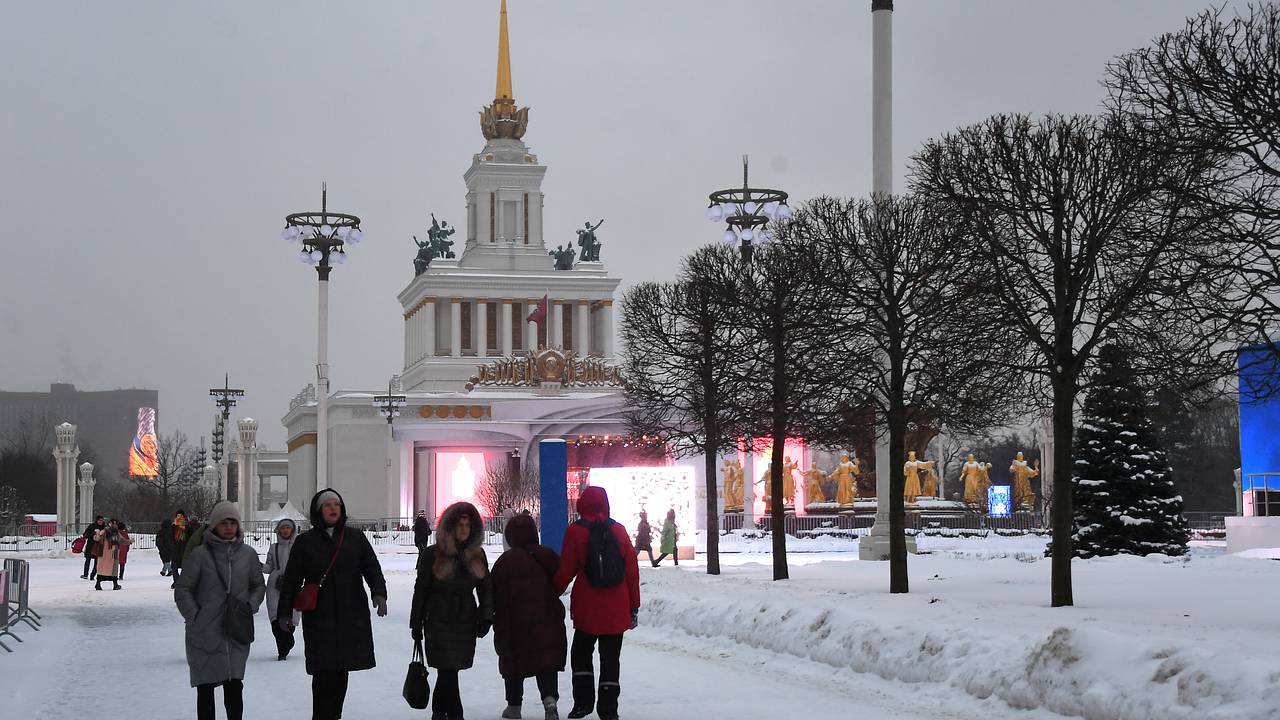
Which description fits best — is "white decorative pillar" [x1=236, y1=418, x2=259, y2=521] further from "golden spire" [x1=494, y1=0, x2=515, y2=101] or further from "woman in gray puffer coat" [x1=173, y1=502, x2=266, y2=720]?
"woman in gray puffer coat" [x1=173, y1=502, x2=266, y2=720]

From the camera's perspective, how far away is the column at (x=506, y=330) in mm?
116250

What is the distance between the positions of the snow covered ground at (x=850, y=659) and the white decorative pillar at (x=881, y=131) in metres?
10.2

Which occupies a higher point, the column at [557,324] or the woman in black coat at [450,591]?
the column at [557,324]

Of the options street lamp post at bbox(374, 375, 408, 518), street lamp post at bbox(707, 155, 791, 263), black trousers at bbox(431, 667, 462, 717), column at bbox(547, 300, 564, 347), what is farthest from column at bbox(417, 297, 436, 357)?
black trousers at bbox(431, 667, 462, 717)

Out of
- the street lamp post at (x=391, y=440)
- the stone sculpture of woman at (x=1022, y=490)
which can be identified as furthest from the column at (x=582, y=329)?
the stone sculpture of woman at (x=1022, y=490)

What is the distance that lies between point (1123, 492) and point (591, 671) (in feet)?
84.5

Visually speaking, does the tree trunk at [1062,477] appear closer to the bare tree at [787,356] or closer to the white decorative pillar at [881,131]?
the bare tree at [787,356]

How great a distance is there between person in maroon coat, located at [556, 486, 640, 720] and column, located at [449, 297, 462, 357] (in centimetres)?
10343

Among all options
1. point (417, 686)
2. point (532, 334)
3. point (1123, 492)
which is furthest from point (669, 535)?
point (532, 334)

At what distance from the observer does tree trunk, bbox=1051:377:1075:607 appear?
2048 cm

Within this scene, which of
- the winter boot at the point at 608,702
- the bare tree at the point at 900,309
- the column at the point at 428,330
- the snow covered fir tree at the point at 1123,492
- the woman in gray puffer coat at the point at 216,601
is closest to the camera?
the woman in gray puffer coat at the point at 216,601

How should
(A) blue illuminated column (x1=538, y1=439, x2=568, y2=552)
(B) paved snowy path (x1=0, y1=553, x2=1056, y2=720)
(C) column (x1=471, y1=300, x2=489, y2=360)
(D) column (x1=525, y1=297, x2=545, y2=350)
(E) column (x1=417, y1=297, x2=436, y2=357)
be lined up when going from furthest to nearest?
1. (D) column (x1=525, y1=297, x2=545, y2=350)
2. (C) column (x1=471, y1=300, x2=489, y2=360)
3. (E) column (x1=417, y1=297, x2=436, y2=357)
4. (A) blue illuminated column (x1=538, y1=439, x2=568, y2=552)
5. (B) paved snowy path (x1=0, y1=553, x2=1056, y2=720)

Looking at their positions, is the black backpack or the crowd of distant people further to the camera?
the black backpack

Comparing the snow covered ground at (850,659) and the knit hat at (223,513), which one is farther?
the snow covered ground at (850,659)
